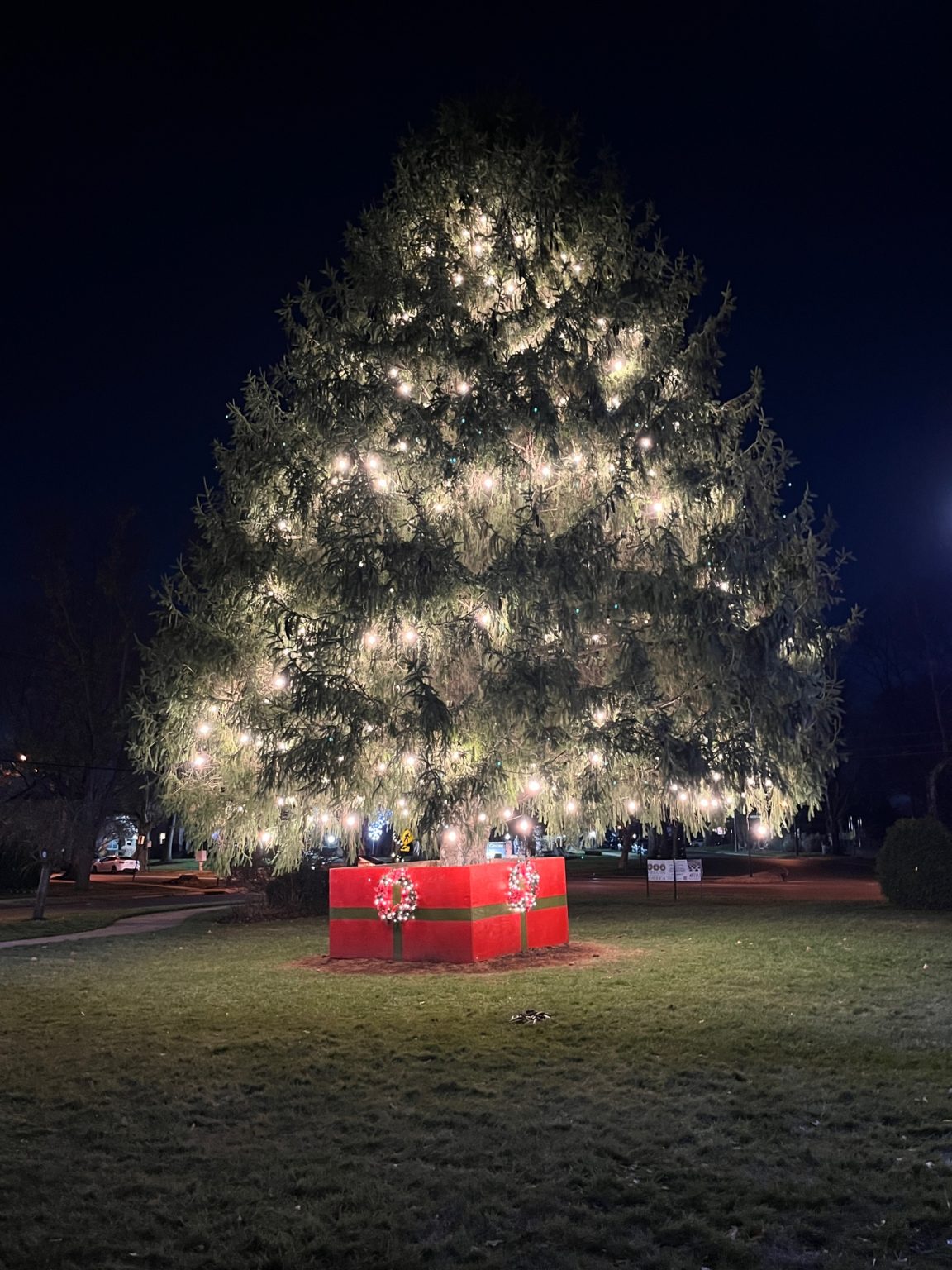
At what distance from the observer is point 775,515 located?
1418 cm

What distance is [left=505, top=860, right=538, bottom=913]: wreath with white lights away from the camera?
46.7ft

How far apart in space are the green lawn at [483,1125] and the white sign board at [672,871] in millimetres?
19890

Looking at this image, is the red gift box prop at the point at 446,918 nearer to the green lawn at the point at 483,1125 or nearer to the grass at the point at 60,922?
the green lawn at the point at 483,1125

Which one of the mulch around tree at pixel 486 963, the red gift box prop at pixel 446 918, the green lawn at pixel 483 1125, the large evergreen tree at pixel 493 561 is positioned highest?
the large evergreen tree at pixel 493 561

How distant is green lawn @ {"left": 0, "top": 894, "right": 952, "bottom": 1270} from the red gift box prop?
5.97 ft

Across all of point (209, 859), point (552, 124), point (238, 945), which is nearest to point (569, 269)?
point (552, 124)

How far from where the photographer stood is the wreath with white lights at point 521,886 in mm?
14234

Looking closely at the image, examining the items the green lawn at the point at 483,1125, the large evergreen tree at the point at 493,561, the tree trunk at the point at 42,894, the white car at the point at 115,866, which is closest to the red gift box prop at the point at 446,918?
the large evergreen tree at the point at 493,561

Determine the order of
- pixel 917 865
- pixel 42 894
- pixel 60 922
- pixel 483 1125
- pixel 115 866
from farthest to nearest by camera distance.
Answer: pixel 115 866
pixel 42 894
pixel 60 922
pixel 917 865
pixel 483 1125

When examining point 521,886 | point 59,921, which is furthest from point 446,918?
point 59,921

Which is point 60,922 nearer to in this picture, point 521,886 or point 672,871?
point 521,886

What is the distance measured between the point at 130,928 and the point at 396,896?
34.2 feet

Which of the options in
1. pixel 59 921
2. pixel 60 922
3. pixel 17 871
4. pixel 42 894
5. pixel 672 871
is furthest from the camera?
pixel 17 871

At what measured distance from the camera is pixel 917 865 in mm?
21422
